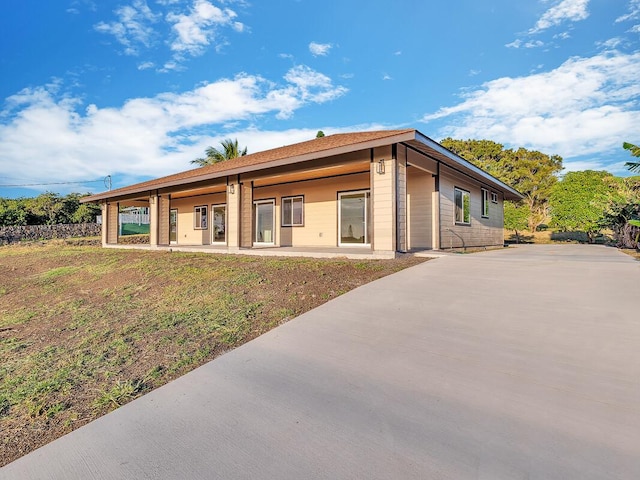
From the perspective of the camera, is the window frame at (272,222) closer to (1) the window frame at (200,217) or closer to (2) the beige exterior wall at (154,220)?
(1) the window frame at (200,217)

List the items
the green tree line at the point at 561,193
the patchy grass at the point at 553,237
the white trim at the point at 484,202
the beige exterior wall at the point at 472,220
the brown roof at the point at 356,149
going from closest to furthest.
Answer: the brown roof at the point at 356,149 < the beige exterior wall at the point at 472,220 < the green tree line at the point at 561,193 < the white trim at the point at 484,202 < the patchy grass at the point at 553,237

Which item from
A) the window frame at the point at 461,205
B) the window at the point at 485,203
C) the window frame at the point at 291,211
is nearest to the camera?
the window frame at the point at 461,205

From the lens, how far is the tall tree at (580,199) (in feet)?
61.6

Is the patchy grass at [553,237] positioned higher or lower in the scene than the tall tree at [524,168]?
lower

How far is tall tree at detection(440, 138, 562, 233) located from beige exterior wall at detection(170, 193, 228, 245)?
24354 millimetres

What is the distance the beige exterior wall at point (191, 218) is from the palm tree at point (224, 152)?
11937mm

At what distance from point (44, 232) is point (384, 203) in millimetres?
26523

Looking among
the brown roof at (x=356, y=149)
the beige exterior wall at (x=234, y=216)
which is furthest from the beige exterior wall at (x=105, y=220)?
the beige exterior wall at (x=234, y=216)

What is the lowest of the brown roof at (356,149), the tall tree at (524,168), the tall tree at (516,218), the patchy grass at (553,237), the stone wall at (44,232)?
the patchy grass at (553,237)

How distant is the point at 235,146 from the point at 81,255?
60.7 feet

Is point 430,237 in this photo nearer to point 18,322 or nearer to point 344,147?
point 344,147

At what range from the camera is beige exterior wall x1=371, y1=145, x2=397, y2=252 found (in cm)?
784

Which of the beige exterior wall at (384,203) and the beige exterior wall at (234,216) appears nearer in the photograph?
the beige exterior wall at (384,203)

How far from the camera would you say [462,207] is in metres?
12.2
